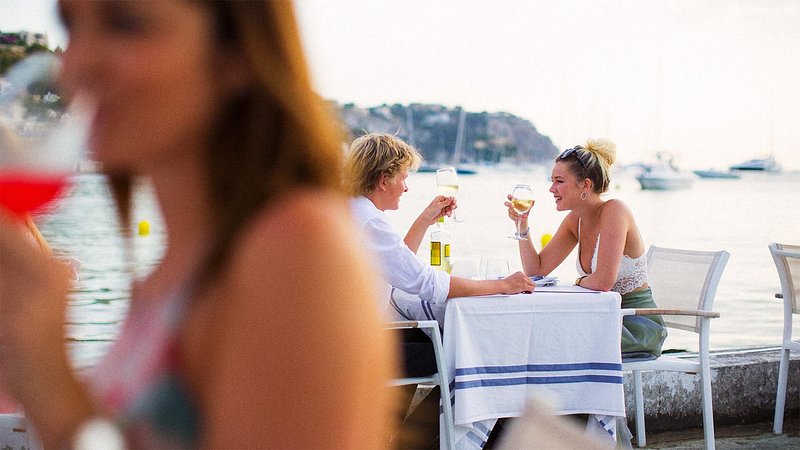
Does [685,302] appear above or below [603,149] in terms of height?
below

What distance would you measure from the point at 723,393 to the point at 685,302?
636 mm

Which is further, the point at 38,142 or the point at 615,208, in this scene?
the point at 615,208

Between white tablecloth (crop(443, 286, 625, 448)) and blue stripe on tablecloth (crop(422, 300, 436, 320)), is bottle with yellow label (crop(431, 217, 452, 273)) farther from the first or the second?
white tablecloth (crop(443, 286, 625, 448))

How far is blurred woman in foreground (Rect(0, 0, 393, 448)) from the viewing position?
539 mm

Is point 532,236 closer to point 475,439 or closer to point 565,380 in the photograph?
point 565,380

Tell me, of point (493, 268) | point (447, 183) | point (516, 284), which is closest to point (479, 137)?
point (447, 183)

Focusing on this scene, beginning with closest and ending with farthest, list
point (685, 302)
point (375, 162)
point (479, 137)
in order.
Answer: point (375, 162) → point (685, 302) → point (479, 137)

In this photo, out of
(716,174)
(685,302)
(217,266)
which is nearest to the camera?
(217,266)

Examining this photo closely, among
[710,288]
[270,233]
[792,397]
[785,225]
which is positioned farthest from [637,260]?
[785,225]

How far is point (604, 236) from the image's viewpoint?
4.12 m

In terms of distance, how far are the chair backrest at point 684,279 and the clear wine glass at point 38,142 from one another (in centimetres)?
371

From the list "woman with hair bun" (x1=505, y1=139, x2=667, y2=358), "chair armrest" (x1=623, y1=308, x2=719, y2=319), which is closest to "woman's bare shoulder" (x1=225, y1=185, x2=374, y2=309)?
"chair armrest" (x1=623, y1=308, x2=719, y2=319)

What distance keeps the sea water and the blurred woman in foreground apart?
0.03 m

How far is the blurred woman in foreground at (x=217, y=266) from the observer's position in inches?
21.2
